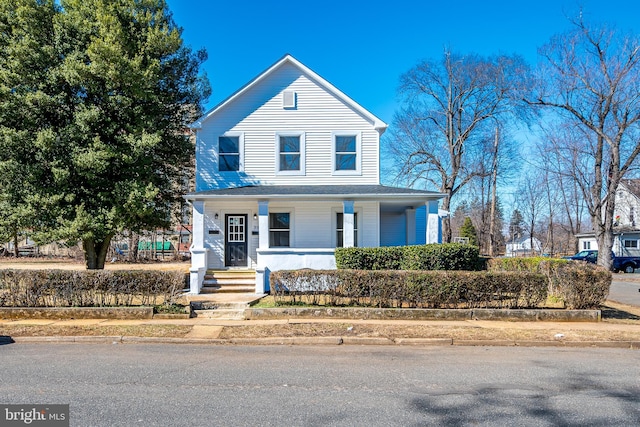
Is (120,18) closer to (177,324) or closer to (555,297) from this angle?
(177,324)

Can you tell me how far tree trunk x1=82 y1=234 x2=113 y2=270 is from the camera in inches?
664

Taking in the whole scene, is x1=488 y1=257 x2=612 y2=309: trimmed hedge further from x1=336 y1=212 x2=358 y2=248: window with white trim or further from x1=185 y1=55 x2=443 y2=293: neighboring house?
x1=336 y1=212 x2=358 y2=248: window with white trim

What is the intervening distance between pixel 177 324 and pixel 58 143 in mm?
9476

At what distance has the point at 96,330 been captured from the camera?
9.22 meters

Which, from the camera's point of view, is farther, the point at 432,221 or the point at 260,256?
the point at 432,221

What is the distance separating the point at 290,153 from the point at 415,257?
23.7 ft

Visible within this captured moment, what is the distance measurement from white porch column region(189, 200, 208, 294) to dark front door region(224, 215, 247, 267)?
213cm

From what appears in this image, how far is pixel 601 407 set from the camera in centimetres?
509

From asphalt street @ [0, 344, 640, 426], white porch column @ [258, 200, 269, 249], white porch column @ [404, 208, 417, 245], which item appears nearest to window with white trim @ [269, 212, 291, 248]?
white porch column @ [258, 200, 269, 249]

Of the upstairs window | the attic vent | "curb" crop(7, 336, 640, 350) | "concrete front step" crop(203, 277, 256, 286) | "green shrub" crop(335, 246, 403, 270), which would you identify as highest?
the attic vent

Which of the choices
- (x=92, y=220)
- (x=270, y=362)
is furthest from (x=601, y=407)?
(x=92, y=220)

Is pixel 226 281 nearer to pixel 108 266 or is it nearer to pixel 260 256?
pixel 260 256
